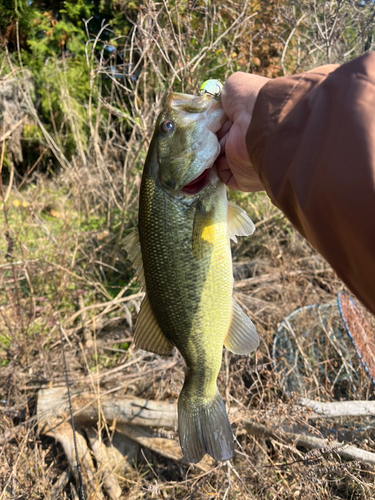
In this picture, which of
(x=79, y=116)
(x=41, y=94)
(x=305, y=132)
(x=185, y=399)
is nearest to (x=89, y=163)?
(x=79, y=116)

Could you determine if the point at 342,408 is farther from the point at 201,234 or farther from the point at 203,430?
the point at 201,234

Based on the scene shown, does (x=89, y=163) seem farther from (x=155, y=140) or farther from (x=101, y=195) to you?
(x=155, y=140)

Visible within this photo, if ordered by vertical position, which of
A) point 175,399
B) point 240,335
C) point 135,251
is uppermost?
point 135,251

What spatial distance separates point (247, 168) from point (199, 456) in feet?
4.62

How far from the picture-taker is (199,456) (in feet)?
5.41

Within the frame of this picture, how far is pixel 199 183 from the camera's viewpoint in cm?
167

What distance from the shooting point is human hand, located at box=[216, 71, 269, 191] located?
1485 mm

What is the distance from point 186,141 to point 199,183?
21 centimetres

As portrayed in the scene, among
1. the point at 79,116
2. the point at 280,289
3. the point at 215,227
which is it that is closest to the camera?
the point at 215,227

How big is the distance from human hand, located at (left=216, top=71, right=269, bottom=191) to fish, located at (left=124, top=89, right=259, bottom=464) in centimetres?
8

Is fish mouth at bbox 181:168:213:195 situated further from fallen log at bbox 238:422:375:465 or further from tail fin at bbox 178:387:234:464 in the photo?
fallen log at bbox 238:422:375:465

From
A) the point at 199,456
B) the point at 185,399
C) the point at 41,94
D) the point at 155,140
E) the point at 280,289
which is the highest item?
the point at 155,140

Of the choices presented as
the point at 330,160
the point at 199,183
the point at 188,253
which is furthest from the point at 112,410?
the point at 330,160

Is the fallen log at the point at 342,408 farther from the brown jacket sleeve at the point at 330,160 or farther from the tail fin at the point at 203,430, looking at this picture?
the brown jacket sleeve at the point at 330,160
